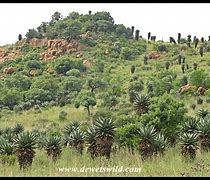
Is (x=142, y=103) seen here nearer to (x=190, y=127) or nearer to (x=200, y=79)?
(x=190, y=127)

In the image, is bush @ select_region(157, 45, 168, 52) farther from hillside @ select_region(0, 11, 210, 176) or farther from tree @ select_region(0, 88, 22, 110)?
tree @ select_region(0, 88, 22, 110)

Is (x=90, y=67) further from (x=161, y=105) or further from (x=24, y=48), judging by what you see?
(x=161, y=105)

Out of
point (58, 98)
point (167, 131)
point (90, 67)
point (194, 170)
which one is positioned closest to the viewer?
point (194, 170)

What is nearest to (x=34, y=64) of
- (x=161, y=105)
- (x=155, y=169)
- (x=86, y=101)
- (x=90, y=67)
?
(x=90, y=67)

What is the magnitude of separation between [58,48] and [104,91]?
97.0 ft

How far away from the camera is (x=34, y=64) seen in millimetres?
70562

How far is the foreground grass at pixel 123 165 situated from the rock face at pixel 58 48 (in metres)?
63.9

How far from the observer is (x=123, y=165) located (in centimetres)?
1131

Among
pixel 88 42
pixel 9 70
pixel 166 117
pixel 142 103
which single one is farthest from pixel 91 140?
pixel 88 42

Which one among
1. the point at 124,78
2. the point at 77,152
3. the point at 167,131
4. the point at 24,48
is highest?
the point at 24,48

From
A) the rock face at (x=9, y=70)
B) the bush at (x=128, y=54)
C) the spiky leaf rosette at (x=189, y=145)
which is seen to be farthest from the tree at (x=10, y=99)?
the spiky leaf rosette at (x=189, y=145)

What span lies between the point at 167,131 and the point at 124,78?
41.5m

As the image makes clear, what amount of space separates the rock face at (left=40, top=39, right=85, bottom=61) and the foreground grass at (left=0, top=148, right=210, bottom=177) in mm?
63872

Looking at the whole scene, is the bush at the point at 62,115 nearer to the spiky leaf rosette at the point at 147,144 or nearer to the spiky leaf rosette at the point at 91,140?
the spiky leaf rosette at the point at 91,140
